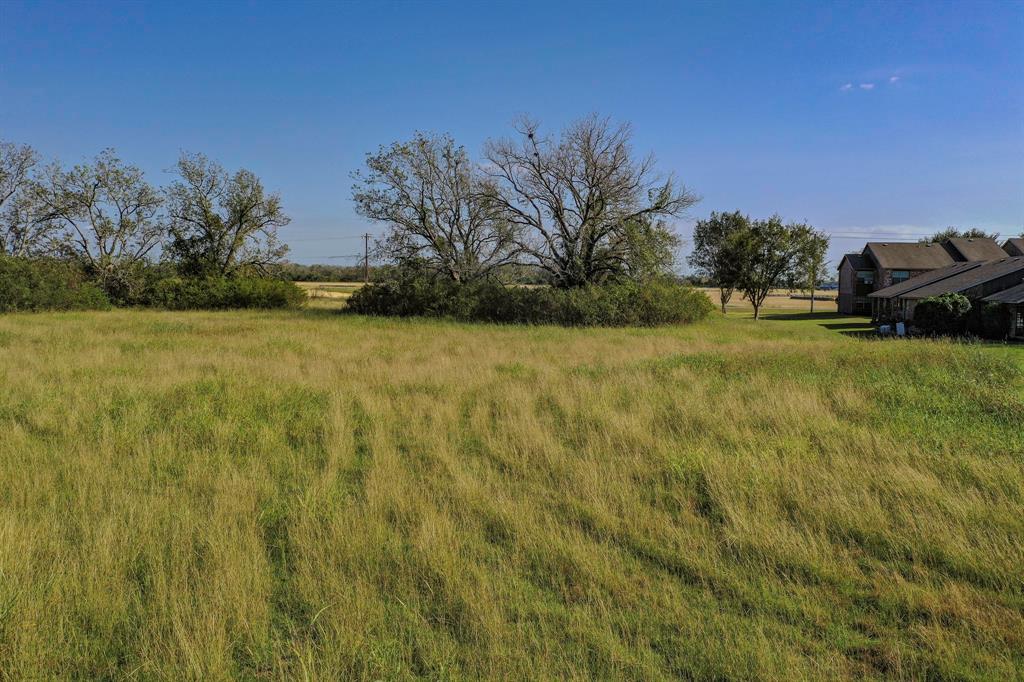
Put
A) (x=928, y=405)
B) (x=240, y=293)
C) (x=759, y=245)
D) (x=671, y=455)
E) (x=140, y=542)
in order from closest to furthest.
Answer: (x=140, y=542) → (x=671, y=455) → (x=928, y=405) → (x=240, y=293) → (x=759, y=245)

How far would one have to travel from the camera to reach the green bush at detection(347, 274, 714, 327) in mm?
30172

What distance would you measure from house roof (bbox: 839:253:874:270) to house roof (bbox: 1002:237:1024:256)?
1279 centimetres

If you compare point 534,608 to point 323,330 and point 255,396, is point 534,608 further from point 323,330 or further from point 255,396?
point 323,330

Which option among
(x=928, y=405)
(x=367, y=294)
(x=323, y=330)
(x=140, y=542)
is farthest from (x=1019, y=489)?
(x=367, y=294)

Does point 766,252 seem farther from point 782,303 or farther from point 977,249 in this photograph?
point 782,303

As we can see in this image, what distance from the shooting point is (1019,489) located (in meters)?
5.14

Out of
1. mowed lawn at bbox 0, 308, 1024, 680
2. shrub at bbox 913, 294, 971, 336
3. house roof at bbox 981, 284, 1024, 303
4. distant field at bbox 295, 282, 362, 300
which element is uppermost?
distant field at bbox 295, 282, 362, 300

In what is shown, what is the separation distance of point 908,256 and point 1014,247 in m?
10.8

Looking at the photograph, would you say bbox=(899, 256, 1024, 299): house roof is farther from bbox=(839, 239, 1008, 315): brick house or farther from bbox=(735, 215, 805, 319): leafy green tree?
bbox=(839, 239, 1008, 315): brick house

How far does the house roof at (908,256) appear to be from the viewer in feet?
178

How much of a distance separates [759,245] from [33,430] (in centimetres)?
4928

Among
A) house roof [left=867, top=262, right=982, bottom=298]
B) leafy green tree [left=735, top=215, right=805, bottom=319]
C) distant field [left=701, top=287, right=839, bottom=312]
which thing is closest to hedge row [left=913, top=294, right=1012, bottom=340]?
house roof [left=867, top=262, right=982, bottom=298]

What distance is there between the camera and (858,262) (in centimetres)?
5884

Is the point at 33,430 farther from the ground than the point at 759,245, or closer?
closer
